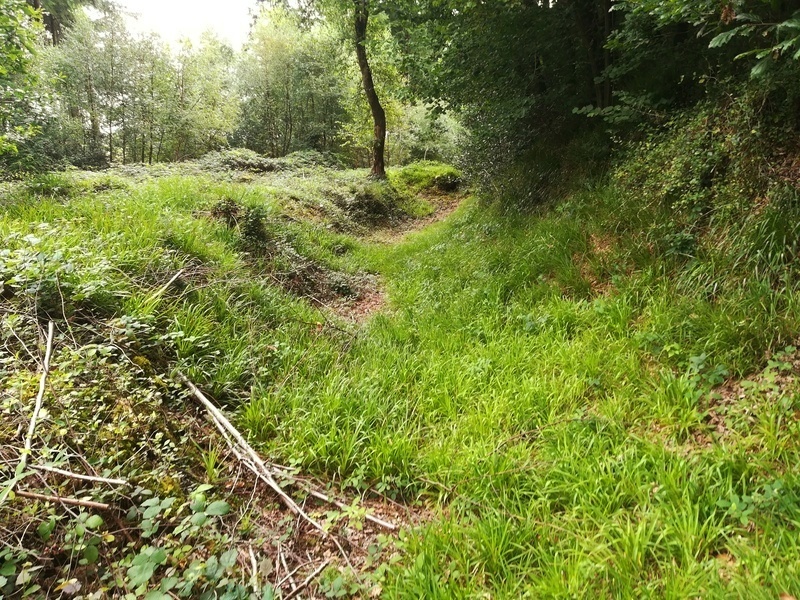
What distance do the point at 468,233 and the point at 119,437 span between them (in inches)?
249

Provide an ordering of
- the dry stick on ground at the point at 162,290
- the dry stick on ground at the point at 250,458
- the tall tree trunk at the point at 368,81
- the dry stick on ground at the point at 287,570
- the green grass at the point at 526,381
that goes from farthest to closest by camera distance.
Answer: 1. the tall tree trunk at the point at 368,81
2. the dry stick on ground at the point at 162,290
3. the dry stick on ground at the point at 250,458
4. the dry stick on ground at the point at 287,570
5. the green grass at the point at 526,381

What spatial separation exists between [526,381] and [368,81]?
1190 centimetres

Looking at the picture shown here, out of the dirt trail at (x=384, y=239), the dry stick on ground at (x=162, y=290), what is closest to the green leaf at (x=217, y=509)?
the dry stick on ground at (x=162, y=290)

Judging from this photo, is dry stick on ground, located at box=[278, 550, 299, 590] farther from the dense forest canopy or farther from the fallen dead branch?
the dense forest canopy

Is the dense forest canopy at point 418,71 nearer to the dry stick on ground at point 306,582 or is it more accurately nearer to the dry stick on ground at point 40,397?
the dry stick on ground at point 306,582

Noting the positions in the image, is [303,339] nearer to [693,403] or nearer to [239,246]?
[239,246]

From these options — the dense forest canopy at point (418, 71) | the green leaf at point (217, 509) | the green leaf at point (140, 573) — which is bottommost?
the green leaf at point (140, 573)

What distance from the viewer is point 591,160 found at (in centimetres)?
556

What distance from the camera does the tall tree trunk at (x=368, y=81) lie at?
10823 mm

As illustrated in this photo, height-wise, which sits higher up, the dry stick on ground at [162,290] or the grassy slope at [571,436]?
the dry stick on ground at [162,290]

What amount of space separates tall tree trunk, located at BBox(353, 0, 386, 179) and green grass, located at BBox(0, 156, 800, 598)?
29.2 ft

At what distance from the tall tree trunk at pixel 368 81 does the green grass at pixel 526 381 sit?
8.89 metres

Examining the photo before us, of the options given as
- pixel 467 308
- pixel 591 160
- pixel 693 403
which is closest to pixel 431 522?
pixel 693 403

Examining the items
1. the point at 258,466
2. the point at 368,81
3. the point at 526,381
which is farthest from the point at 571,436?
the point at 368,81
